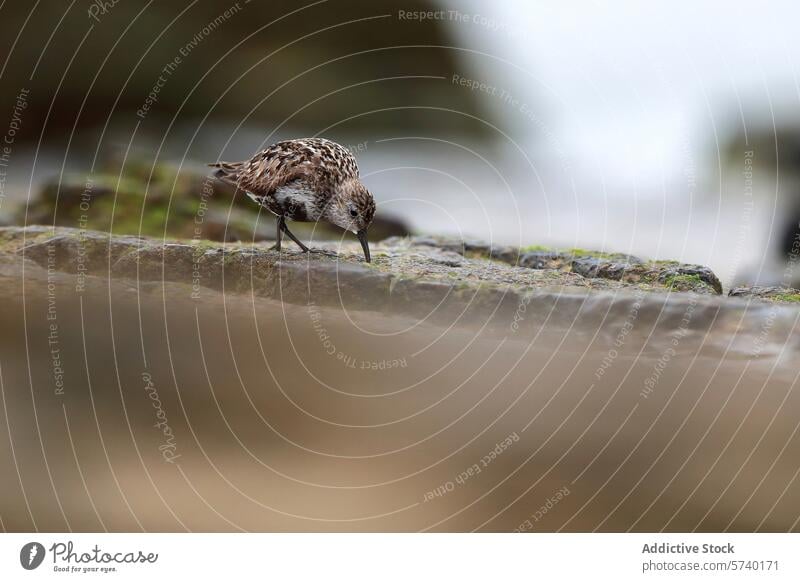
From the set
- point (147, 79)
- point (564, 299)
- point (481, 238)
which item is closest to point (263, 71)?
point (147, 79)

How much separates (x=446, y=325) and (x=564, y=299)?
0.26m

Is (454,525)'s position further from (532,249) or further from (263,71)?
(263,71)

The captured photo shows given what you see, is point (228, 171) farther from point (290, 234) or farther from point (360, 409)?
point (360, 409)

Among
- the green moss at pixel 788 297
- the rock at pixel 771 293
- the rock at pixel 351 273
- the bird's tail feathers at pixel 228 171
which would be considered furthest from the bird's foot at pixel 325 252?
the green moss at pixel 788 297

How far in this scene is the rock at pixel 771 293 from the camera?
1.68 m

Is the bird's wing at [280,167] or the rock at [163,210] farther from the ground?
the bird's wing at [280,167]

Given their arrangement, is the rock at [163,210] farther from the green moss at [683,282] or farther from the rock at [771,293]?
the rock at [771,293]

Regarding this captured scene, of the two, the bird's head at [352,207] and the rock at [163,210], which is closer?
the bird's head at [352,207]

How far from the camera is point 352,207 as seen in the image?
1.65 m

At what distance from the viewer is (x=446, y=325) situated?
5.23 ft

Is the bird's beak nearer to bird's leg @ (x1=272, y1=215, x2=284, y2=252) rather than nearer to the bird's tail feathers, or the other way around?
bird's leg @ (x1=272, y1=215, x2=284, y2=252)

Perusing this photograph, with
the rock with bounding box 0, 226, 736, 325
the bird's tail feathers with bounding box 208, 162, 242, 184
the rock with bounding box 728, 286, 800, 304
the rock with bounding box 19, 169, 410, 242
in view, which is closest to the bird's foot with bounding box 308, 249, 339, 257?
the rock with bounding box 0, 226, 736, 325

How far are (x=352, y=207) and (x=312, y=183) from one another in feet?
0.34

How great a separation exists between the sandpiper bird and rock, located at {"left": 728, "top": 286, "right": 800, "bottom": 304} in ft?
2.86
